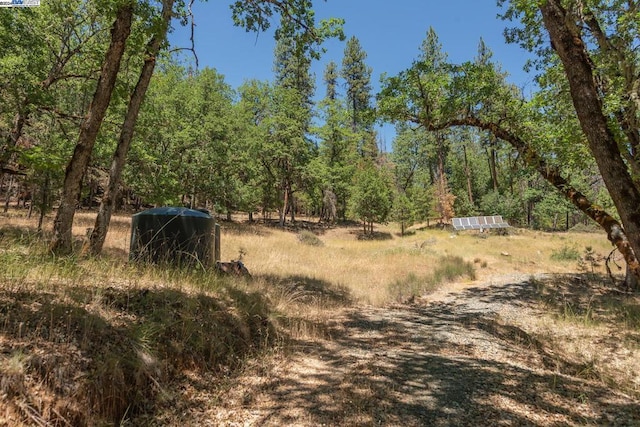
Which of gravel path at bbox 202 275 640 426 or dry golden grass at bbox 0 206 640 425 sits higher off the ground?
dry golden grass at bbox 0 206 640 425

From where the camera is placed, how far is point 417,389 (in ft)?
11.3

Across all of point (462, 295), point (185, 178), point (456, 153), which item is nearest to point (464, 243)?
point (462, 295)

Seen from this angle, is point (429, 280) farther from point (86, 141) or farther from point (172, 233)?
point (86, 141)

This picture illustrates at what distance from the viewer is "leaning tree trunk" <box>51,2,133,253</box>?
552 cm

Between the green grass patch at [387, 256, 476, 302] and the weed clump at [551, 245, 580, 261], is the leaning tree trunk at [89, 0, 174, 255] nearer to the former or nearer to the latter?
the green grass patch at [387, 256, 476, 302]

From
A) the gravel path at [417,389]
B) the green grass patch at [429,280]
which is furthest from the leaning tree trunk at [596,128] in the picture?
the green grass patch at [429,280]

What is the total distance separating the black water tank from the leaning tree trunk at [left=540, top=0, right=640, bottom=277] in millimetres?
6241

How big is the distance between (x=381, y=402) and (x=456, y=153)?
51.8m

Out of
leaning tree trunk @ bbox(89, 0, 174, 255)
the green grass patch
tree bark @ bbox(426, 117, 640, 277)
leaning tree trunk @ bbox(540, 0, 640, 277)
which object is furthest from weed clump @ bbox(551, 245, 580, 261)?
leaning tree trunk @ bbox(89, 0, 174, 255)

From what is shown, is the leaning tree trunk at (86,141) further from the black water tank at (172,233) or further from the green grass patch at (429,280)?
the green grass patch at (429,280)

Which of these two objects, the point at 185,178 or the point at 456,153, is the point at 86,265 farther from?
the point at 456,153

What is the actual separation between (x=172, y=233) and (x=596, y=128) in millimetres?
6786

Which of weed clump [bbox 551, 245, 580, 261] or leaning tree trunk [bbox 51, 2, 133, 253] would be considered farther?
weed clump [bbox 551, 245, 580, 261]

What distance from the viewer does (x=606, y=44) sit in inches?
214
